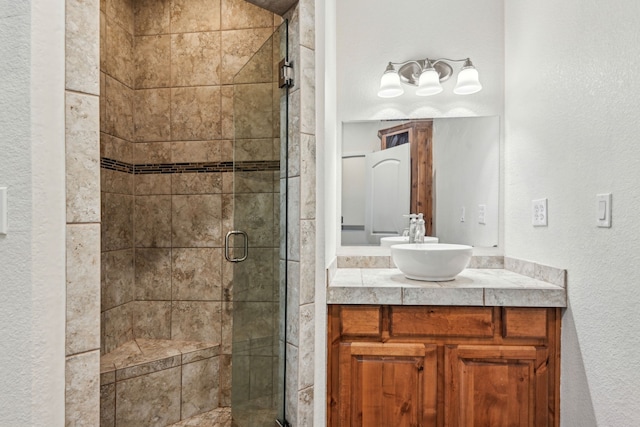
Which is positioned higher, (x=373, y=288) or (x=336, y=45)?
(x=336, y=45)

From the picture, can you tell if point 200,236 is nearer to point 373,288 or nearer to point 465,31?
point 373,288

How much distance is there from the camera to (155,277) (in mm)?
2494

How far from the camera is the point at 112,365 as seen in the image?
2.04 metres

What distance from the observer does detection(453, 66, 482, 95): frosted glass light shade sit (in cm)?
220

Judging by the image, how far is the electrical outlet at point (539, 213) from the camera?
1.81m

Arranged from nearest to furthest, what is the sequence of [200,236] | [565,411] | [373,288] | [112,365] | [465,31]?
[565,411] < [373,288] < [112,365] < [465,31] < [200,236]

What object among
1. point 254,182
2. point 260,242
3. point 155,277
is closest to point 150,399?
point 155,277

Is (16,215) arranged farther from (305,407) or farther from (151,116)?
(151,116)

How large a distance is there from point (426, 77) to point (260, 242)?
1.44 metres

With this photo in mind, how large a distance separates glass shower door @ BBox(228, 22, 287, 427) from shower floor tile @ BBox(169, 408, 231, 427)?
22cm

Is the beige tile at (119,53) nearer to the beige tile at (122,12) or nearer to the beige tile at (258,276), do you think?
the beige tile at (122,12)

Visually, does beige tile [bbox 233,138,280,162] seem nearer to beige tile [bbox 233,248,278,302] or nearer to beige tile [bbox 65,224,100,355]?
beige tile [bbox 233,248,278,302]

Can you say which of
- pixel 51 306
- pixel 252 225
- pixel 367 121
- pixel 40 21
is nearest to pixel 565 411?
pixel 252 225

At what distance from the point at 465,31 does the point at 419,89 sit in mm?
465
